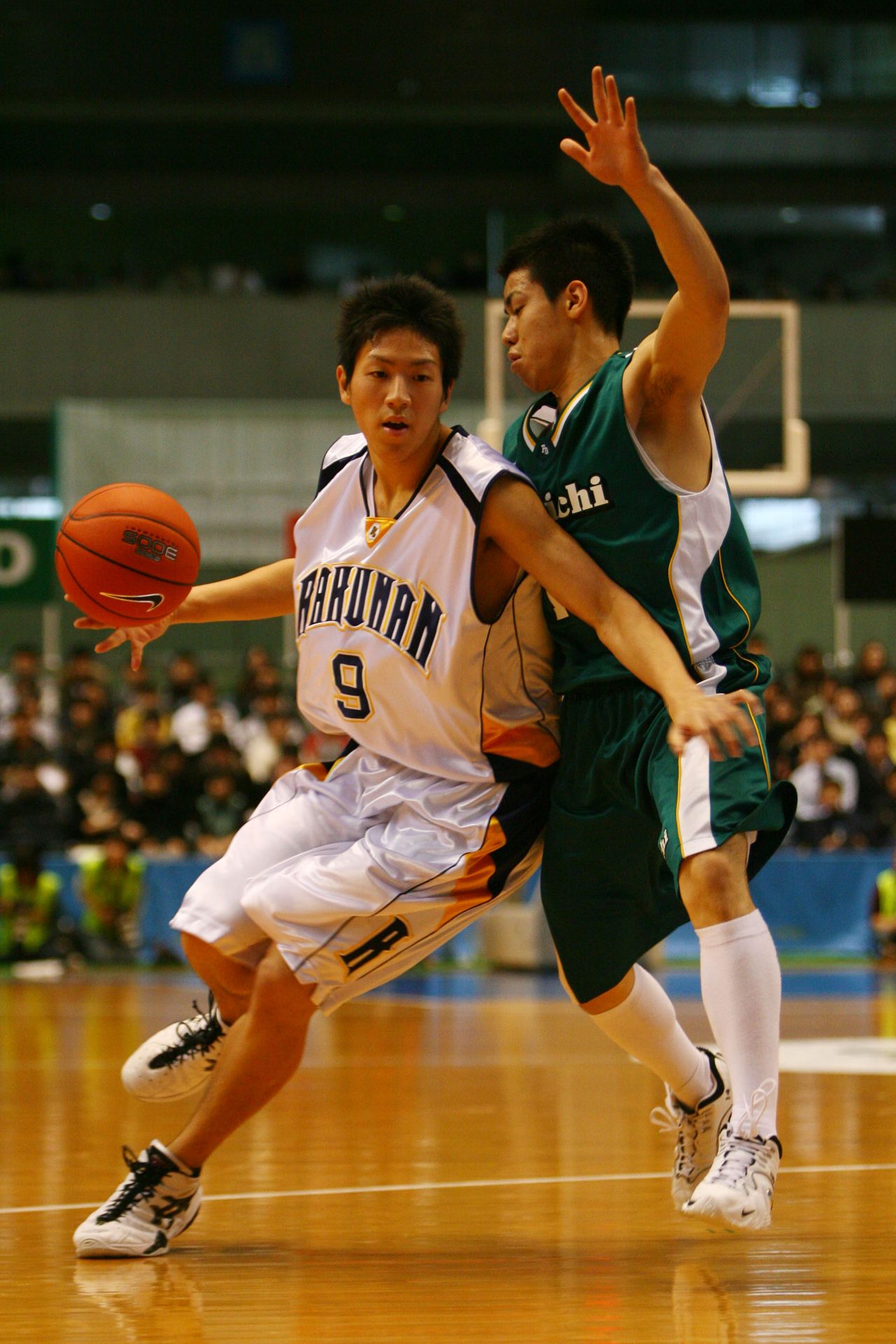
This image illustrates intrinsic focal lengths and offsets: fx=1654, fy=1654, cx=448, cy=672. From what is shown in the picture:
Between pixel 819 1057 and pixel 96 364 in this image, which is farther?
pixel 96 364

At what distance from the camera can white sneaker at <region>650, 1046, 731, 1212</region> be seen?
12.2 feet

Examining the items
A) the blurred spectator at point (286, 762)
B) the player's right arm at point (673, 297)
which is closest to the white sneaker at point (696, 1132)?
the player's right arm at point (673, 297)

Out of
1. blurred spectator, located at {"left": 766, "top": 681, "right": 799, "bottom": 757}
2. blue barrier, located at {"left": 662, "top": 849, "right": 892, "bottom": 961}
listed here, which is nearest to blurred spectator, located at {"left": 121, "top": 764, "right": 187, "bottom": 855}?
A: blue barrier, located at {"left": 662, "top": 849, "right": 892, "bottom": 961}

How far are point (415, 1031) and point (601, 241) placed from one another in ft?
16.7

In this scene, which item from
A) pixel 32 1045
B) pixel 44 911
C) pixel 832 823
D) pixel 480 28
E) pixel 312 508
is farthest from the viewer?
pixel 480 28

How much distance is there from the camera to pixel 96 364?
64.4ft

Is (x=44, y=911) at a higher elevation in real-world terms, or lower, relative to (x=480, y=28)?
lower

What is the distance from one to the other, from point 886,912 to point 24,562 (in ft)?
23.9

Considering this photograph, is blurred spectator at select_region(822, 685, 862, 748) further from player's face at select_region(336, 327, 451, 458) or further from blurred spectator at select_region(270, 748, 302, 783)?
player's face at select_region(336, 327, 451, 458)

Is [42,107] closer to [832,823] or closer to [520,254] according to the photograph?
[832,823]

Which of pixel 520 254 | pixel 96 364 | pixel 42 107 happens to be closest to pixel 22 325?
pixel 96 364

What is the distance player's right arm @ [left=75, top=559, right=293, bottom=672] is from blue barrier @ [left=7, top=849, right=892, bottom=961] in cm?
789

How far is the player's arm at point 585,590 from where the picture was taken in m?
3.09

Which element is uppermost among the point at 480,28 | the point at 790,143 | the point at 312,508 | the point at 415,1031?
the point at 480,28
